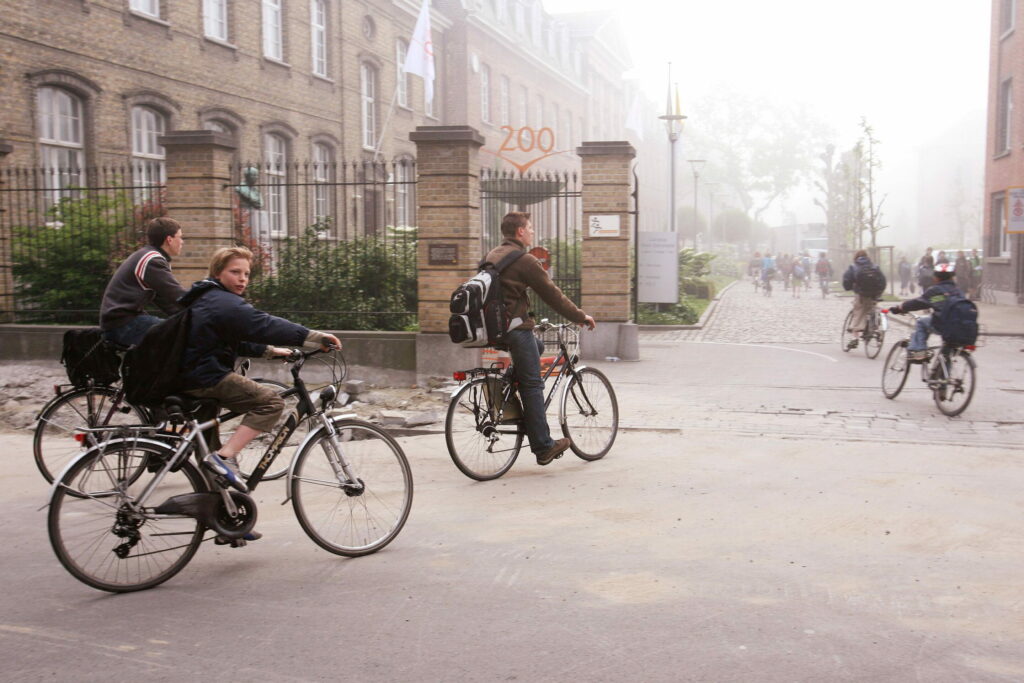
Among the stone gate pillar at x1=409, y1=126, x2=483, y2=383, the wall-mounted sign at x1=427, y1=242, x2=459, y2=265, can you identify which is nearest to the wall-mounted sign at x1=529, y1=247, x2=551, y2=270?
the stone gate pillar at x1=409, y1=126, x2=483, y2=383

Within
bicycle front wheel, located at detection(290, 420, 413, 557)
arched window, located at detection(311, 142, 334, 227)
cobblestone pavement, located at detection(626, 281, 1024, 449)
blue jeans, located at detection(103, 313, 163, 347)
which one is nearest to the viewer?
bicycle front wheel, located at detection(290, 420, 413, 557)

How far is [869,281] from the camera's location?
15.1m

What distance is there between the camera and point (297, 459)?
4941mm

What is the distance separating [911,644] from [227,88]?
21.2 m

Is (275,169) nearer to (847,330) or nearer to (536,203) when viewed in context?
(536,203)

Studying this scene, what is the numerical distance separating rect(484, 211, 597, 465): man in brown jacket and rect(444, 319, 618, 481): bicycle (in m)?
0.10

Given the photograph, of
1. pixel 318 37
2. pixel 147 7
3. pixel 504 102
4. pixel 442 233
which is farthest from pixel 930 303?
pixel 504 102

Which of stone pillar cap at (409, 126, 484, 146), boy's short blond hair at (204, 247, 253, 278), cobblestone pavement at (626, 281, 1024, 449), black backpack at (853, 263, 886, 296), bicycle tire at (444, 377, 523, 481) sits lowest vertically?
cobblestone pavement at (626, 281, 1024, 449)

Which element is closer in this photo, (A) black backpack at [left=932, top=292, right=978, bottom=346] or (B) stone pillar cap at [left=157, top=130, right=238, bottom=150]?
(A) black backpack at [left=932, top=292, right=978, bottom=346]

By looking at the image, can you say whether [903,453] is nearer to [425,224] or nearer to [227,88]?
[425,224]

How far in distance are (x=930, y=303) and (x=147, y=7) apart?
1651cm

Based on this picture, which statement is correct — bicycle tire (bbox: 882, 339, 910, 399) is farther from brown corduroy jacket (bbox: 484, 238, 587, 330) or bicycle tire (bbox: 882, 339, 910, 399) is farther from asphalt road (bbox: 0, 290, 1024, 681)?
brown corduroy jacket (bbox: 484, 238, 587, 330)

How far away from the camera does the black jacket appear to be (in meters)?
4.80

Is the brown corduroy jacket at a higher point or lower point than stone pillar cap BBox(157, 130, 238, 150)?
lower
